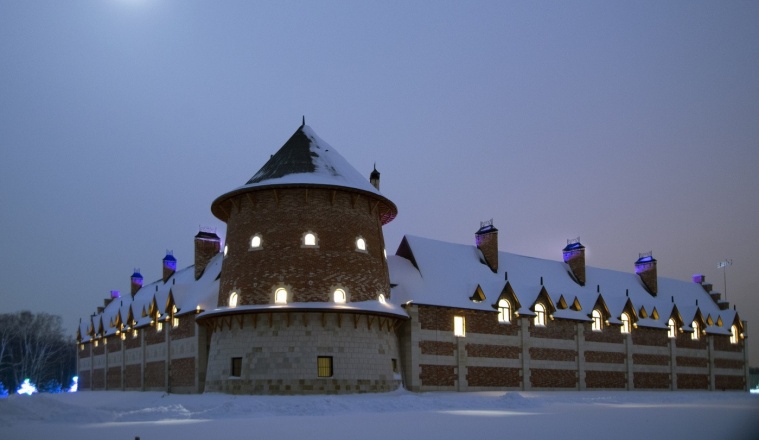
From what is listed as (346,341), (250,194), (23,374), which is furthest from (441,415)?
(23,374)

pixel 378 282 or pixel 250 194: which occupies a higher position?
pixel 250 194

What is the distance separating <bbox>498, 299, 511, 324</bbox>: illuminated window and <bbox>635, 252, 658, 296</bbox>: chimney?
68.8ft

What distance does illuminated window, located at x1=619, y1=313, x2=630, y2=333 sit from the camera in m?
57.1

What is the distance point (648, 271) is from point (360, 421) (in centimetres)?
4764

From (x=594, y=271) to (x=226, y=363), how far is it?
3511 centimetres

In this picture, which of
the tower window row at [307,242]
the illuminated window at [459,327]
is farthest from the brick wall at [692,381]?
the tower window row at [307,242]

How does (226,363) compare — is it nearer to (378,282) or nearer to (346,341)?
(346,341)

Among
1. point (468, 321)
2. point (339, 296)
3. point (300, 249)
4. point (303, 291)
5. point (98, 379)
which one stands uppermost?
point (300, 249)

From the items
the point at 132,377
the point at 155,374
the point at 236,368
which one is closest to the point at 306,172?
the point at 236,368

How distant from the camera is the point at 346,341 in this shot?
125 feet

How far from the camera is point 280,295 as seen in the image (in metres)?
38.3

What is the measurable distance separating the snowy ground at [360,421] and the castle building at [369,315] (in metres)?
5.59

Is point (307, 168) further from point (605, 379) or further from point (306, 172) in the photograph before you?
point (605, 379)

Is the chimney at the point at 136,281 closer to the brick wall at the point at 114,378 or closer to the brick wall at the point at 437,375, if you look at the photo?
the brick wall at the point at 114,378
